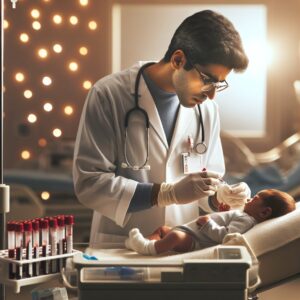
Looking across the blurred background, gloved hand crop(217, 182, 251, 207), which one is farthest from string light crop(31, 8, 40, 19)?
the blurred background

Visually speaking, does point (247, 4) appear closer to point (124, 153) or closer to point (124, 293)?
point (124, 153)

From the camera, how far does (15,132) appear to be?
4473mm

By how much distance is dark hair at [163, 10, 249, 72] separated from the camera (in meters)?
1.87

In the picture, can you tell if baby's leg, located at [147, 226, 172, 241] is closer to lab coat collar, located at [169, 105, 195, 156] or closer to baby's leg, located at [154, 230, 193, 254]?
baby's leg, located at [154, 230, 193, 254]

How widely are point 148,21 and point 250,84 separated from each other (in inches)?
34.2

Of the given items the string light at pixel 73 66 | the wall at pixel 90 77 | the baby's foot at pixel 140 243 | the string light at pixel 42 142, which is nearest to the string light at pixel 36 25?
the string light at pixel 73 66

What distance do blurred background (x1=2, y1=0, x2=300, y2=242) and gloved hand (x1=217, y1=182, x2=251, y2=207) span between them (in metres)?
1.55

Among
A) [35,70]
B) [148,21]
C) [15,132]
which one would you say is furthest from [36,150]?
[35,70]

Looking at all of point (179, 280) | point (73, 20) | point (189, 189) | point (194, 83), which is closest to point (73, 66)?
point (73, 20)

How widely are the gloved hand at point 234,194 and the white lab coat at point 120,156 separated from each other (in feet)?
0.44

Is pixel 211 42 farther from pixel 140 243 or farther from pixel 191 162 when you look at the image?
pixel 140 243

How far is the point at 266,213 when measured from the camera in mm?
1945

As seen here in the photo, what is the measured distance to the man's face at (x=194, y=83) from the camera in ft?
6.24

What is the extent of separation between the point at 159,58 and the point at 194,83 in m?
2.71
